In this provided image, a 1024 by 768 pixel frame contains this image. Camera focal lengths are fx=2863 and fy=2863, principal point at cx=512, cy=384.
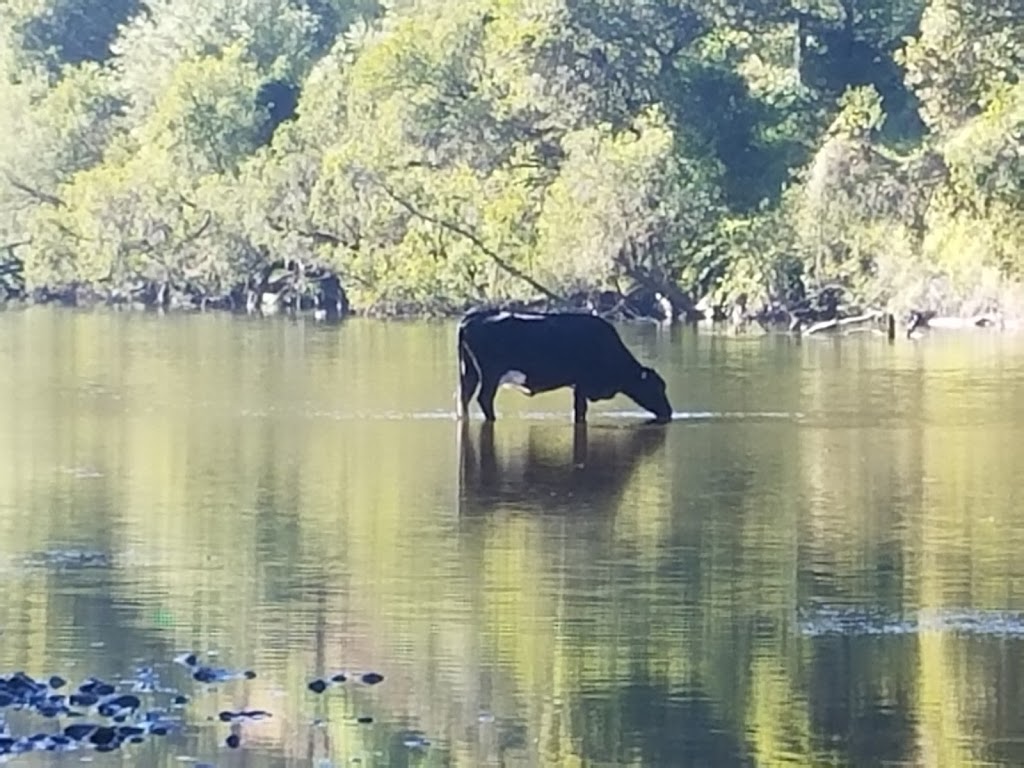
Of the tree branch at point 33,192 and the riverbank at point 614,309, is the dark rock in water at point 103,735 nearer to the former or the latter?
the riverbank at point 614,309

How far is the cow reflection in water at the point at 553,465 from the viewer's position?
68.5 ft

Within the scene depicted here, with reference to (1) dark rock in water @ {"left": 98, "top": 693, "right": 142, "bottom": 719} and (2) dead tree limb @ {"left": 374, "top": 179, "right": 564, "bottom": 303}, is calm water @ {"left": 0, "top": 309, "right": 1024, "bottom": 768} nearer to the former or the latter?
(1) dark rock in water @ {"left": 98, "top": 693, "right": 142, "bottom": 719}

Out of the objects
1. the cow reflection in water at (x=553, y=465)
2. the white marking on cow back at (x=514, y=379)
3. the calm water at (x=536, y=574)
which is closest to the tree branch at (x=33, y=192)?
the calm water at (x=536, y=574)

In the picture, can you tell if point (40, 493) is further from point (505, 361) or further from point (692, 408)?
point (692, 408)

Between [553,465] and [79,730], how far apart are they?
12.3 m

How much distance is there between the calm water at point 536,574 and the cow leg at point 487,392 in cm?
25

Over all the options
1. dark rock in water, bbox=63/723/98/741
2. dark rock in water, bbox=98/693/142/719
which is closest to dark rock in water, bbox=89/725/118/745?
dark rock in water, bbox=63/723/98/741

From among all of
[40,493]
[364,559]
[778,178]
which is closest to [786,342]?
[778,178]

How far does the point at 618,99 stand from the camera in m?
59.6

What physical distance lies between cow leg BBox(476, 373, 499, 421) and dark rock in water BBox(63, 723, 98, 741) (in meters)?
16.6

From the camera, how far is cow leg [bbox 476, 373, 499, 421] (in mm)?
28156

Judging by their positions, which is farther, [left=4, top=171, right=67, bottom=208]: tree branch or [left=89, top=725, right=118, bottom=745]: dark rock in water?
[left=4, top=171, right=67, bottom=208]: tree branch

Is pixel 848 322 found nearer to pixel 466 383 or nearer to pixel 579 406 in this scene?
pixel 466 383

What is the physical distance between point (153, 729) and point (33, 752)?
2.31ft
